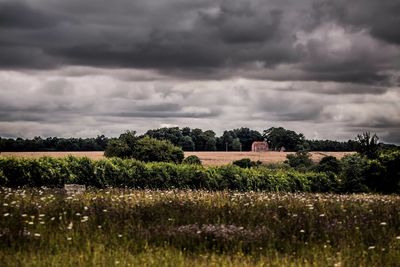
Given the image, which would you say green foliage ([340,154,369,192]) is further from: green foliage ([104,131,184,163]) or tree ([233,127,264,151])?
tree ([233,127,264,151])

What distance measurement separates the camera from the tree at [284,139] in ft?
386

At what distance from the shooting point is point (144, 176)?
38.7 metres

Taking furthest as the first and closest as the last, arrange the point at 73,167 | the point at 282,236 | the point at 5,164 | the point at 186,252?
the point at 73,167, the point at 5,164, the point at 282,236, the point at 186,252

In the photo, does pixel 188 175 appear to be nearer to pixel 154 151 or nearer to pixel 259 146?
pixel 154 151

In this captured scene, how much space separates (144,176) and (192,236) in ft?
91.3

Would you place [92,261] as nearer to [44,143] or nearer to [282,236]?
[282,236]

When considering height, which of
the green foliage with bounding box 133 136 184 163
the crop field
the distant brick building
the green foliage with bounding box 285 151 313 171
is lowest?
the crop field

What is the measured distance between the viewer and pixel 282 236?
37.4 feet

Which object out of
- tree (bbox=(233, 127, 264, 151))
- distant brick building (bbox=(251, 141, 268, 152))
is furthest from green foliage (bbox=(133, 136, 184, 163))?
tree (bbox=(233, 127, 264, 151))

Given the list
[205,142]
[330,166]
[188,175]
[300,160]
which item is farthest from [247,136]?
[188,175]

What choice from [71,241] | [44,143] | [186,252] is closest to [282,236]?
[186,252]

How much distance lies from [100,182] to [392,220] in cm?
2517

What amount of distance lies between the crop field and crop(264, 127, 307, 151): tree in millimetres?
103695

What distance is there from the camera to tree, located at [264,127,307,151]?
117625 mm
